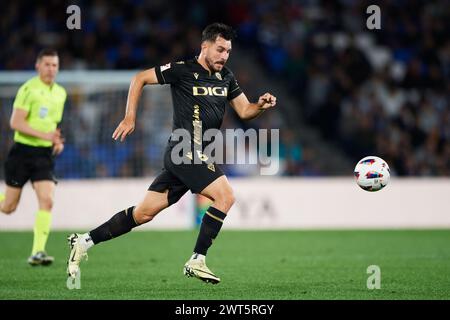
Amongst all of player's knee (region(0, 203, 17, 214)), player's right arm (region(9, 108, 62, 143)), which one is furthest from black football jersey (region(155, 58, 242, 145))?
player's knee (region(0, 203, 17, 214))

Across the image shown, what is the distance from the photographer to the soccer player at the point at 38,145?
34.6ft

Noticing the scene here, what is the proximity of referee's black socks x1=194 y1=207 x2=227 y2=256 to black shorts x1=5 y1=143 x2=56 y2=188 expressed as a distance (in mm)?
2923

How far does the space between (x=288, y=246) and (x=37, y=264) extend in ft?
13.7

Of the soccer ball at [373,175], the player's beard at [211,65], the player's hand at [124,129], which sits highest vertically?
the player's beard at [211,65]

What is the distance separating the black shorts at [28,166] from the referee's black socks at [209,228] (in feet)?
9.59

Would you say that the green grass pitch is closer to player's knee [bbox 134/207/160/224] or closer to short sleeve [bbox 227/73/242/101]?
player's knee [bbox 134/207/160/224]

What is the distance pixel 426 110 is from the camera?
20250mm

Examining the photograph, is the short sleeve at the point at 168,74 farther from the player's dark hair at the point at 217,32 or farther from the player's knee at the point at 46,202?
the player's knee at the point at 46,202

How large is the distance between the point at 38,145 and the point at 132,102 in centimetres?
277

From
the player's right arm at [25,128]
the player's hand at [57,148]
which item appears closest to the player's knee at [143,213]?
the player's right arm at [25,128]

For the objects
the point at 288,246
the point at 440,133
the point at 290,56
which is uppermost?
the point at 290,56

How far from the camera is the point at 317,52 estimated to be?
2086cm
